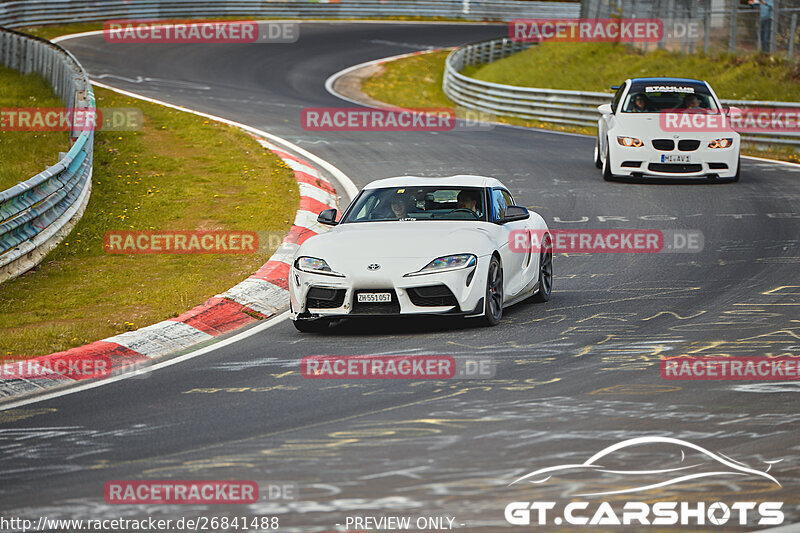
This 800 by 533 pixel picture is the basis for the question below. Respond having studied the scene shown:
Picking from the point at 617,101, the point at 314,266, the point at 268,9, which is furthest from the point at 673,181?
the point at 268,9

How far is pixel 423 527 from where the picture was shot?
5.31 meters

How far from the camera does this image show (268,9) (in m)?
51.2

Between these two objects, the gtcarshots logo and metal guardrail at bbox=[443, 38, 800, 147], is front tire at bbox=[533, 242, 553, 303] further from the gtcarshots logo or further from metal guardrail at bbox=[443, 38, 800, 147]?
metal guardrail at bbox=[443, 38, 800, 147]

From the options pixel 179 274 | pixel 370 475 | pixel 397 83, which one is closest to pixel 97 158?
pixel 179 274

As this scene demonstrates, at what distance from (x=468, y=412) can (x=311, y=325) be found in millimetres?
3331

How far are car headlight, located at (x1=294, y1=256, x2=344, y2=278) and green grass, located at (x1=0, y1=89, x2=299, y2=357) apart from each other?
1402 millimetres

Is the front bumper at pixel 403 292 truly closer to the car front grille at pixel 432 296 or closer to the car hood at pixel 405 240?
the car front grille at pixel 432 296

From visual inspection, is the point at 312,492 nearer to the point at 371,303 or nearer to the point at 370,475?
the point at 370,475

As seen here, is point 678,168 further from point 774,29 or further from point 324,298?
point 774,29

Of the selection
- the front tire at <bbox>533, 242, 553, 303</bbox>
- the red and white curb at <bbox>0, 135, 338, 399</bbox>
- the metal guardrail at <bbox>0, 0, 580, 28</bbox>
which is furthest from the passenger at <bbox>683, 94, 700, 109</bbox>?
the metal guardrail at <bbox>0, 0, 580, 28</bbox>

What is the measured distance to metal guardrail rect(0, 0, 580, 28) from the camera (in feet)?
145

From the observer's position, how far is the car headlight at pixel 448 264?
9609 mm

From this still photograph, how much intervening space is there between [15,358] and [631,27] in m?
30.0

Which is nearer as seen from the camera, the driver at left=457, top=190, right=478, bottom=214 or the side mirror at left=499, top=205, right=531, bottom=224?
the side mirror at left=499, top=205, right=531, bottom=224
